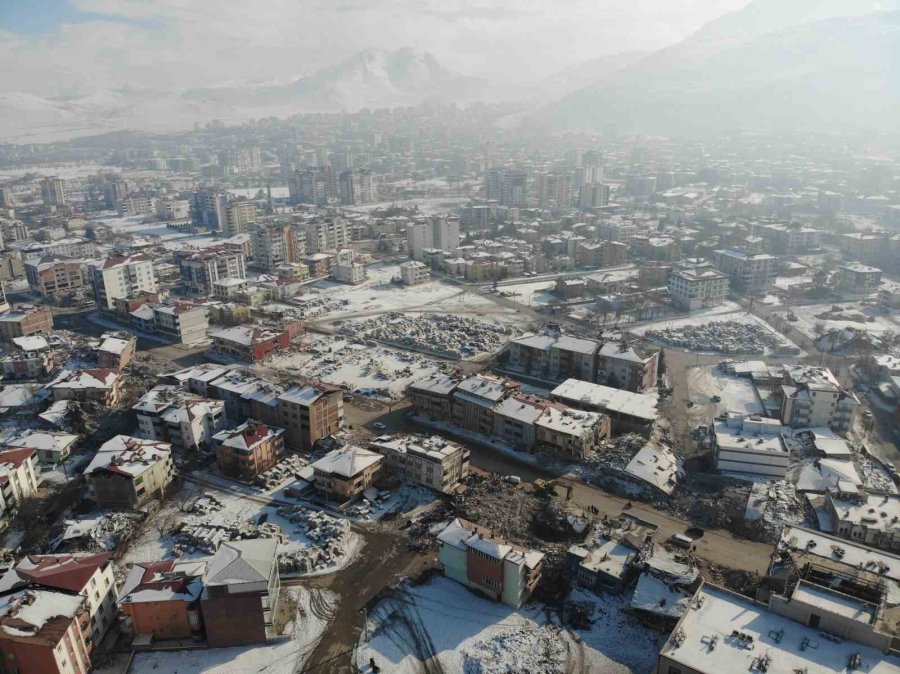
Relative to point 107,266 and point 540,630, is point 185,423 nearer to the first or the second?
point 540,630

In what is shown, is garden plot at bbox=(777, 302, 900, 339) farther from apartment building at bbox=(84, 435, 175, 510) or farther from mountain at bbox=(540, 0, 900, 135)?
mountain at bbox=(540, 0, 900, 135)

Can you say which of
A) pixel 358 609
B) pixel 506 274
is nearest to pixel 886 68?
pixel 506 274

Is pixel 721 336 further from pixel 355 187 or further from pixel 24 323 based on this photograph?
pixel 355 187

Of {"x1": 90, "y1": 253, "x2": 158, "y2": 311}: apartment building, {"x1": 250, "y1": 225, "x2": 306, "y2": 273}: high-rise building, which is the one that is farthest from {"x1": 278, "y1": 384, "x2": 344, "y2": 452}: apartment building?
{"x1": 250, "y1": 225, "x2": 306, "y2": 273}: high-rise building

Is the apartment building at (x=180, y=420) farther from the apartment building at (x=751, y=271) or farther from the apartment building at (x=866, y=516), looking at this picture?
the apartment building at (x=751, y=271)

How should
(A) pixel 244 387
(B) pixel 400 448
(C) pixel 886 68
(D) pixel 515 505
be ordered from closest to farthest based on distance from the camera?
(D) pixel 515 505 < (B) pixel 400 448 < (A) pixel 244 387 < (C) pixel 886 68

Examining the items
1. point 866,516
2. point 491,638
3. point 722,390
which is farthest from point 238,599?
point 722,390

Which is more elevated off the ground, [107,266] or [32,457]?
[107,266]
